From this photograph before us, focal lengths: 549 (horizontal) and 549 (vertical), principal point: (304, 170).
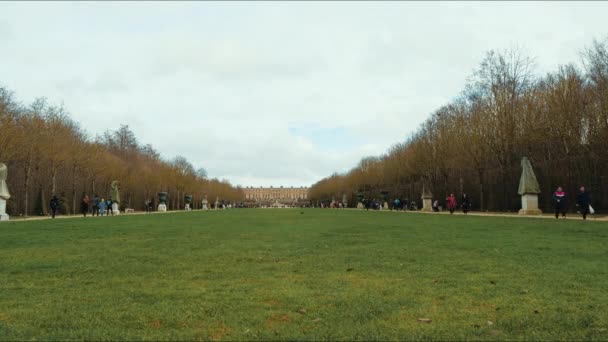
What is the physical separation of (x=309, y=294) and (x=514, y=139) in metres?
43.2

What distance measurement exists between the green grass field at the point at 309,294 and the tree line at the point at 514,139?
1068 inches

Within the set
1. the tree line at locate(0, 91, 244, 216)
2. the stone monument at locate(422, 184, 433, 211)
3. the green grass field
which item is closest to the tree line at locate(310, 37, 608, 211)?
the stone monument at locate(422, 184, 433, 211)

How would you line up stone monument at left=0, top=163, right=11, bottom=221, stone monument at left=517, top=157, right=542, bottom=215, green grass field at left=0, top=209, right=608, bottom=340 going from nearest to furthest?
green grass field at left=0, top=209, right=608, bottom=340 → stone monument at left=0, top=163, right=11, bottom=221 → stone monument at left=517, top=157, right=542, bottom=215

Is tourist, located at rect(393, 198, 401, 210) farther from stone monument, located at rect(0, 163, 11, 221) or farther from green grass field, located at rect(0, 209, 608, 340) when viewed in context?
green grass field, located at rect(0, 209, 608, 340)

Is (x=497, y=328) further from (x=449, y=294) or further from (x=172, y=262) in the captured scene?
(x=172, y=262)

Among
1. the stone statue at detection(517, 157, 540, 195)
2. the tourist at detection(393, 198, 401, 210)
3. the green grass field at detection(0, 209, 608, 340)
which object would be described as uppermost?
the stone statue at detection(517, 157, 540, 195)

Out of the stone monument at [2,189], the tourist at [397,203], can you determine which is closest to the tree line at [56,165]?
the stone monument at [2,189]

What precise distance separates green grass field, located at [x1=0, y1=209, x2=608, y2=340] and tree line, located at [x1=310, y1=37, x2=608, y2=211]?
2712cm

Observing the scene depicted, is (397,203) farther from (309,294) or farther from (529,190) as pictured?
(309,294)

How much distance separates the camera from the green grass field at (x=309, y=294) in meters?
Answer: 5.18

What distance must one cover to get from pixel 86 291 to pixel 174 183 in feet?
284

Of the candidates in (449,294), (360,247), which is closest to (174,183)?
(360,247)

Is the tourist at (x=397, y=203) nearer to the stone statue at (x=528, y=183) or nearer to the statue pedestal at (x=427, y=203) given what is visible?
the statue pedestal at (x=427, y=203)

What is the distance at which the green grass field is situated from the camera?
204 inches
